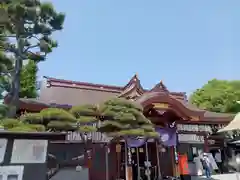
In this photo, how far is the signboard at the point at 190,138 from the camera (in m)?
14.1

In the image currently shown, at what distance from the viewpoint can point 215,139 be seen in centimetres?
1628

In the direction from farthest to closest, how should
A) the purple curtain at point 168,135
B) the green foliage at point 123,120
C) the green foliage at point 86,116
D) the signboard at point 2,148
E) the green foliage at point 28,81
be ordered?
the green foliage at point 28,81
the purple curtain at point 168,135
the green foliage at point 123,120
the green foliage at point 86,116
the signboard at point 2,148

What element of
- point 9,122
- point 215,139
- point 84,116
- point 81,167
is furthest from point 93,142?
point 215,139

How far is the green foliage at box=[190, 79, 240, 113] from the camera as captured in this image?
957 inches

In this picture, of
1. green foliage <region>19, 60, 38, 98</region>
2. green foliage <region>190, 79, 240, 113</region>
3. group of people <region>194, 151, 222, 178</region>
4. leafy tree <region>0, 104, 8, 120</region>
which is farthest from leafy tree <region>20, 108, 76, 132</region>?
green foliage <region>190, 79, 240, 113</region>

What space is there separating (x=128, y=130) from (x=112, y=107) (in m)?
1.05

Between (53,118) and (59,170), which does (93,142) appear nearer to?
(59,170)

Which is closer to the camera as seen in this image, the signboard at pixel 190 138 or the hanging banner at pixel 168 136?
the hanging banner at pixel 168 136

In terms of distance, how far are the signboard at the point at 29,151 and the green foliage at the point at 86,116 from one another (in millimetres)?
2651

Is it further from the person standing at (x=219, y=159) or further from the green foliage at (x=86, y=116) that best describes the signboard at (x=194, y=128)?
the green foliage at (x=86, y=116)

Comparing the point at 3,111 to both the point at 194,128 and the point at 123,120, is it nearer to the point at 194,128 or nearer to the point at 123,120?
the point at 123,120

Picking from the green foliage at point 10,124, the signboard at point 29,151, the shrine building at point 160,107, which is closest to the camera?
the signboard at point 29,151

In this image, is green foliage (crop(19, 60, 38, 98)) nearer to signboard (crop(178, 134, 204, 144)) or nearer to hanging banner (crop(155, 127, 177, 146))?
hanging banner (crop(155, 127, 177, 146))

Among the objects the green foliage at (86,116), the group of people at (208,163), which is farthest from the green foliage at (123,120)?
the group of people at (208,163)
